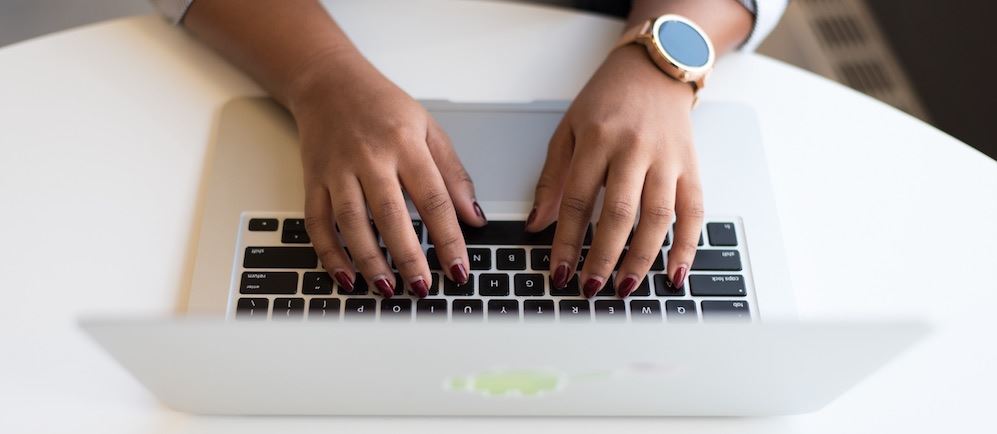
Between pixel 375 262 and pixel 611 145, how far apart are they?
22 cm

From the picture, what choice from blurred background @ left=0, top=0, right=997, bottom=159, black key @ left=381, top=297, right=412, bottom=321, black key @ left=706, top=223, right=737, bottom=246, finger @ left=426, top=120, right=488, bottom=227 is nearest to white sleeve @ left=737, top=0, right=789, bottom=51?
black key @ left=706, top=223, right=737, bottom=246

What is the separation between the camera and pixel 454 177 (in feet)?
2.15

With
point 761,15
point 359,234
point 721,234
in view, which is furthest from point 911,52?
point 359,234

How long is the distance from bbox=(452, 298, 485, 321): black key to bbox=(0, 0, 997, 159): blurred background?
1.15m

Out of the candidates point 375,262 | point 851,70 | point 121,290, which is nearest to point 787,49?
point 851,70

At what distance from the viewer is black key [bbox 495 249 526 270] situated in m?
0.62

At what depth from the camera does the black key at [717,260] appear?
63 cm

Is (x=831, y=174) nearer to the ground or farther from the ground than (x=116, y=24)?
nearer to the ground

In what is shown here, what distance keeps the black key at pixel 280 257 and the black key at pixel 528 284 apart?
0.16m

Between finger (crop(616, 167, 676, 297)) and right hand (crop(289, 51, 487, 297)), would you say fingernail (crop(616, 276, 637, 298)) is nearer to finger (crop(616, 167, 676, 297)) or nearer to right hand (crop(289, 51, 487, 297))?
finger (crop(616, 167, 676, 297))

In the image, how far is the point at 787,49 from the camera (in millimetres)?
1558

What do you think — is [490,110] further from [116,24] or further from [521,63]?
[116,24]

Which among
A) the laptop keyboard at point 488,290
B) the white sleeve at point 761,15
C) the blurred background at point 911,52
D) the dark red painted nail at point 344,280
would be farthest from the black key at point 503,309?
the blurred background at point 911,52

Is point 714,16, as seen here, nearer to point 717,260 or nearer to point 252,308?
point 717,260
